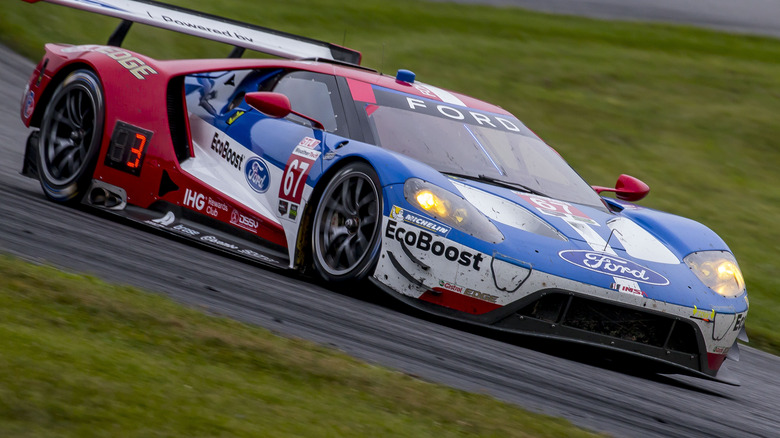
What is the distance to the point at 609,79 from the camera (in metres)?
17.7

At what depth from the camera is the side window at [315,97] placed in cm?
615

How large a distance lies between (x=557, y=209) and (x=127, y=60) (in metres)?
3.17

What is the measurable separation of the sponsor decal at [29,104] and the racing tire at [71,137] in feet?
0.67

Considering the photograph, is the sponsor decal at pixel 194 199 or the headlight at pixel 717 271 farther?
the sponsor decal at pixel 194 199

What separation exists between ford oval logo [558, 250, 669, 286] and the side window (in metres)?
1.61

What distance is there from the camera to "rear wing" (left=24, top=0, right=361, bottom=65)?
24.5 ft

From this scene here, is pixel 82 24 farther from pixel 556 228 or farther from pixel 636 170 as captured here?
pixel 556 228

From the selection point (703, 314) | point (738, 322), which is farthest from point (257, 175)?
point (738, 322)

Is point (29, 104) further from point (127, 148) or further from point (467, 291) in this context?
point (467, 291)

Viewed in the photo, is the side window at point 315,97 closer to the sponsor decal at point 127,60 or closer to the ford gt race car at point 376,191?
the ford gt race car at point 376,191

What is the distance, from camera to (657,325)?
5.14 m

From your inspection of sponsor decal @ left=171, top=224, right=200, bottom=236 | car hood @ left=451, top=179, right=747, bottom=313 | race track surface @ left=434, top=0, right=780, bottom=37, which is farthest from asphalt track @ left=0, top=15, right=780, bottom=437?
race track surface @ left=434, top=0, right=780, bottom=37

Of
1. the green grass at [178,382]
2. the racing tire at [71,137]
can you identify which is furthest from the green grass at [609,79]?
the green grass at [178,382]

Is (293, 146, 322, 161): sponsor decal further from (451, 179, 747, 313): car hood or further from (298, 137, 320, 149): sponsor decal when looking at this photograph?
(451, 179, 747, 313): car hood
